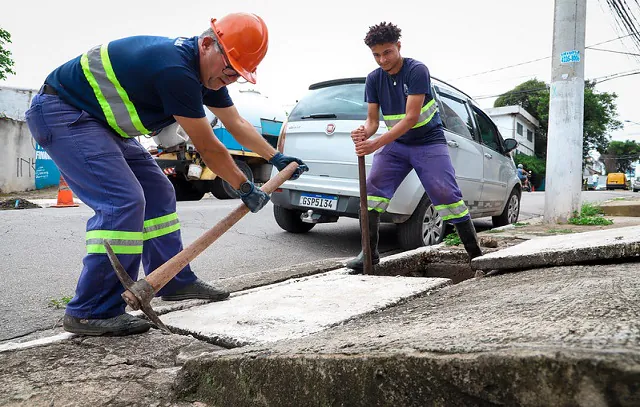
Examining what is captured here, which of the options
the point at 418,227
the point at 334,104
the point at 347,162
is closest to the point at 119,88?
the point at 347,162

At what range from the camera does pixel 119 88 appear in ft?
7.66

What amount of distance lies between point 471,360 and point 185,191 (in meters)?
12.6

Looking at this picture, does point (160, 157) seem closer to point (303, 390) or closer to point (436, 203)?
point (436, 203)

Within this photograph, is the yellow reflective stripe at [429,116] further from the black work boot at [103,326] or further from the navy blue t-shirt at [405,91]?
the black work boot at [103,326]

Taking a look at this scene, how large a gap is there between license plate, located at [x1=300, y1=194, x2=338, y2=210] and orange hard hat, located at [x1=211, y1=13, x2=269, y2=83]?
2679 mm

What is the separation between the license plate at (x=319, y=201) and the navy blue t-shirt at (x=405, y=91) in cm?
137

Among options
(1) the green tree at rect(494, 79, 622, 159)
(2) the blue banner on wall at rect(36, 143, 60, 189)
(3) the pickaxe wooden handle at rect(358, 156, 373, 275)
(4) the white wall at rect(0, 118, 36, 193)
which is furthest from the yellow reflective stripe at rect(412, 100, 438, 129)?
(1) the green tree at rect(494, 79, 622, 159)

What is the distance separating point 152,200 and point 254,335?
3.52ft

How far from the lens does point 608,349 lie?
987 mm

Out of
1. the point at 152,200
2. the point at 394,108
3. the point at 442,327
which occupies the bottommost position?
the point at 442,327

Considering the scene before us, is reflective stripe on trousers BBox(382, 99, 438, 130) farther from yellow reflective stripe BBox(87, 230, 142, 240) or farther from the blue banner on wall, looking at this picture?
the blue banner on wall

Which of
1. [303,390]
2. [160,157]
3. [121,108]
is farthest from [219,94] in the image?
[160,157]

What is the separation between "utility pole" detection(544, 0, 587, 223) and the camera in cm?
637

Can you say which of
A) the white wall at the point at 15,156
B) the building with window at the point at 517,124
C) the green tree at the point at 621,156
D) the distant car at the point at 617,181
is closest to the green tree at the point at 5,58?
the white wall at the point at 15,156
